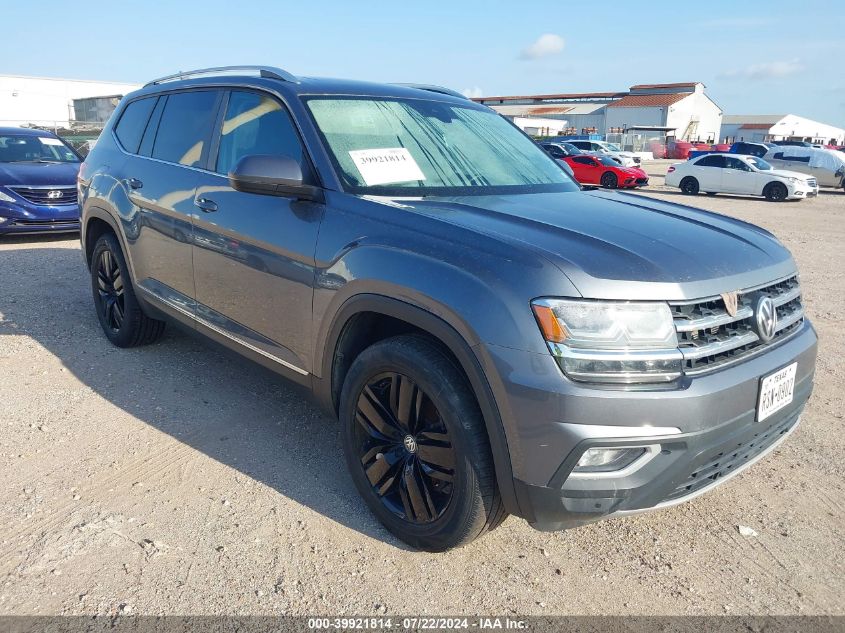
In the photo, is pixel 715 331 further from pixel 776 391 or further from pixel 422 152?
pixel 422 152

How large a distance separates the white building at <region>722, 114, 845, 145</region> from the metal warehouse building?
9.43m

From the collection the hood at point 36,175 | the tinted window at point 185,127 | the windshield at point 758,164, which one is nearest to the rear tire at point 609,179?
the windshield at point 758,164

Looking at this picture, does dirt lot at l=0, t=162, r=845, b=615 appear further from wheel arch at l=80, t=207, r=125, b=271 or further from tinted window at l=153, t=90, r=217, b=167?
tinted window at l=153, t=90, r=217, b=167

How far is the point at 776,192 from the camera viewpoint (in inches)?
822

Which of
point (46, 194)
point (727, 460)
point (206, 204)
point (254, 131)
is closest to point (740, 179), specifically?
point (46, 194)

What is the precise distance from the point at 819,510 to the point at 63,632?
10.3 ft

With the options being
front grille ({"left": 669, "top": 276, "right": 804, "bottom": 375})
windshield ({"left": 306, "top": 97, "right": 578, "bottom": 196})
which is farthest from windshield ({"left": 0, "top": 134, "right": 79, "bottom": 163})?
front grille ({"left": 669, "top": 276, "right": 804, "bottom": 375})

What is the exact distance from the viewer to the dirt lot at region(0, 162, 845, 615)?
8.15 ft

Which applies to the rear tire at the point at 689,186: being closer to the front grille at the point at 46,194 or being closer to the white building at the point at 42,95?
the front grille at the point at 46,194

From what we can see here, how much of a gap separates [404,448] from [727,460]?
1219 millimetres

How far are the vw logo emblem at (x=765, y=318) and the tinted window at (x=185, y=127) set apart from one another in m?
2.96

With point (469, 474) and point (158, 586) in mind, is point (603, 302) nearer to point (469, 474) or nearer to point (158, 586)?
point (469, 474)

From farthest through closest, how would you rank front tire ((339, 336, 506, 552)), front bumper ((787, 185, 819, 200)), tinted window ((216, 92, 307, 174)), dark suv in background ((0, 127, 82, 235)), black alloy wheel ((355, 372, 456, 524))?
front bumper ((787, 185, 819, 200))
dark suv in background ((0, 127, 82, 235))
tinted window ((216, 92, 307, 174))
black alloy wheel ((355, 372, 456, 524))
front tire ((339, 336, 506, 552))

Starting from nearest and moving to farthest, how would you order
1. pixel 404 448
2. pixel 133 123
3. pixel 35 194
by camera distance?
pixel 404 448
pixel 133 123
pixel 35 194
